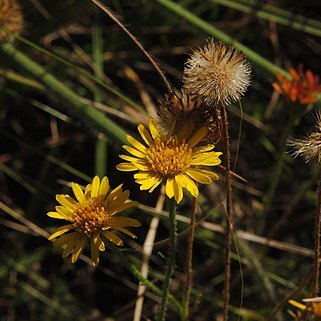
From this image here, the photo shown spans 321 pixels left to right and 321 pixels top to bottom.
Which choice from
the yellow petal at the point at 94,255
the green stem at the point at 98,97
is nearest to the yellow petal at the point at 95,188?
the yellow petal at the point at 94,255

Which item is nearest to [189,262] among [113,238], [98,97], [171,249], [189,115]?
[171,249]

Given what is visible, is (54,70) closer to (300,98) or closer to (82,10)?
(82,10)

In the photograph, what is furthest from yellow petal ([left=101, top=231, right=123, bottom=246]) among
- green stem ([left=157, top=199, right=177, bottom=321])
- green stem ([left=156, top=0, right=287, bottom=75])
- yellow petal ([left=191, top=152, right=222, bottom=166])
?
green stem ([left=156, top=0, right=287, bottom=75])

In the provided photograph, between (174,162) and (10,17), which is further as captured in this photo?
(10,17)

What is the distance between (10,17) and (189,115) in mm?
1011

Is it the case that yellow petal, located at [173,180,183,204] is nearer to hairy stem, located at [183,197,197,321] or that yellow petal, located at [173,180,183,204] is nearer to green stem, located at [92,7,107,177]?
hairy stem, located at [183,197,197,321]

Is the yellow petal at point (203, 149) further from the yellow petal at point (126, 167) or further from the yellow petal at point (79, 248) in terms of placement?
the yellow petal at point (79, 248)

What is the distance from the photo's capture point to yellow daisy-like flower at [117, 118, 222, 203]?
1148 mm

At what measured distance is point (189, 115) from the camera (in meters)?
1.20

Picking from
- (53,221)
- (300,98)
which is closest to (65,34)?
(53,221)

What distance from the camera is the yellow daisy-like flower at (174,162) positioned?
1.15 metres

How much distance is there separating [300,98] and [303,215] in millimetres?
1131

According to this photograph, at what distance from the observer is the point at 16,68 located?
2125 millimetres

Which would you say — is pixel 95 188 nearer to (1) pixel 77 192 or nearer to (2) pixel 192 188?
(1) pixel 77 192
